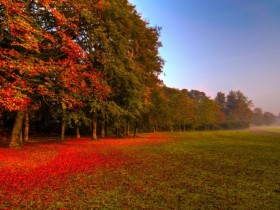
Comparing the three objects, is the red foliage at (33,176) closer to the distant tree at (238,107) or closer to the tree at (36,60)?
the tree at (36,60)

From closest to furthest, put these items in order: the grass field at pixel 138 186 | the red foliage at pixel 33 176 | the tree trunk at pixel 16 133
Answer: the grass field at pixel 138 186 → the red foliage at pixel 33 176 → the tree trunk at pixel 16 133

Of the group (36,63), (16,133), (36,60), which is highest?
(36,60)

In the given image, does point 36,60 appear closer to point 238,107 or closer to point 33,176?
point 33,176

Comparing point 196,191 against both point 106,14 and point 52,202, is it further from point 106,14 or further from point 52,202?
point 106,14

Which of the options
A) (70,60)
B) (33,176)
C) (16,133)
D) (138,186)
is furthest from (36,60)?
(138,186)

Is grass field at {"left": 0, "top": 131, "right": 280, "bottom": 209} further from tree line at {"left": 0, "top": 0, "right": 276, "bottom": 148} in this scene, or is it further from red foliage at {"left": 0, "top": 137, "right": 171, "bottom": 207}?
tree line at {"left": 0, "top": 0, "right": 276, "bottom": 148}

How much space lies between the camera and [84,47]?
2492 cm

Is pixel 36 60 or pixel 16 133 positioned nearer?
pixel 36 60

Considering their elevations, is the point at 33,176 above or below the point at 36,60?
below

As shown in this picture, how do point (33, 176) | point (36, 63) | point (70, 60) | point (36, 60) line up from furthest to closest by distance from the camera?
point (70, 60) → point (36, 60) → point (36, 63) → point (33, 176)

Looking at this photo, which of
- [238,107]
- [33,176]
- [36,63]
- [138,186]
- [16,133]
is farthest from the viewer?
[238,107]

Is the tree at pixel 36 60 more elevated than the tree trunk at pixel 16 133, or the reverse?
the tree at pixel 36 60

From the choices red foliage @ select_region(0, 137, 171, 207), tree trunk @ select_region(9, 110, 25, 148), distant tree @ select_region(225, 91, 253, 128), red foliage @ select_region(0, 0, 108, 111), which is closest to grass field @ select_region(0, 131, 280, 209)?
red foliage @ select_region(0, 137, 171, 207)

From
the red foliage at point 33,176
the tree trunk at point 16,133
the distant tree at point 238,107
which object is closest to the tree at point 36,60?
the tree trunk at point 16,133
